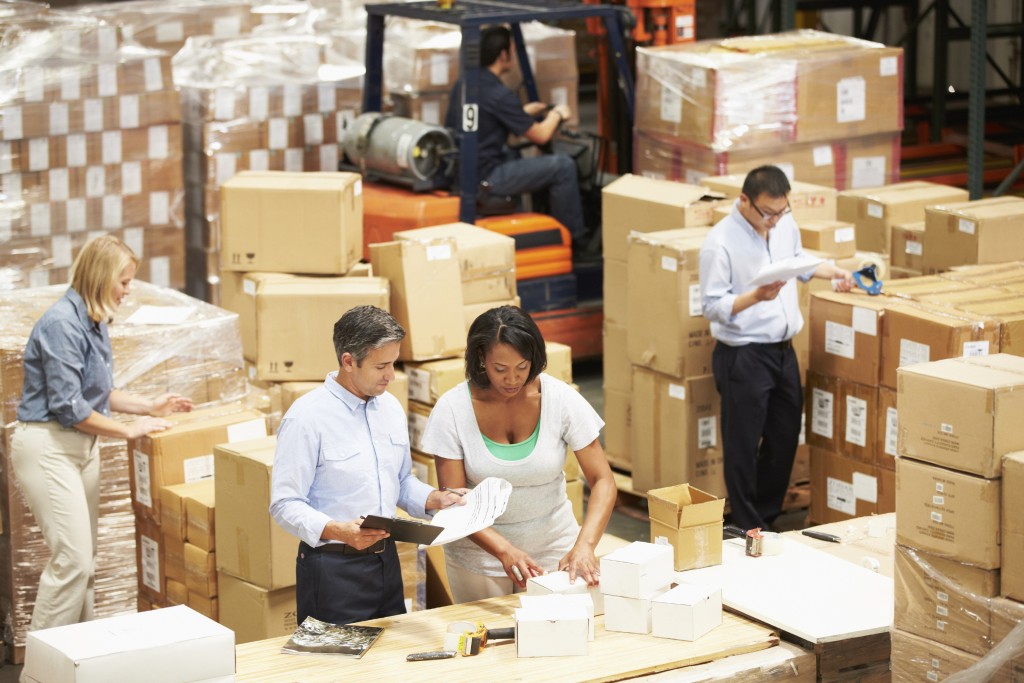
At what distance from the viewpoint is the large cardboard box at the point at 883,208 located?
26.8 ft

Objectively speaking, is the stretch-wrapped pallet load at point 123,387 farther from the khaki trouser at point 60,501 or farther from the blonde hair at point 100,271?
the blonde hair at point 100,271

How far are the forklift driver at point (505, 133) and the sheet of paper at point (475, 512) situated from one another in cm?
491

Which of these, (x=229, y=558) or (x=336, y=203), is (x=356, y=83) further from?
(x=229, y=558)

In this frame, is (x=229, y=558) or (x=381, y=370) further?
(x=229, y=558)

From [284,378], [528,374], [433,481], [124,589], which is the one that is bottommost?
[124,589]

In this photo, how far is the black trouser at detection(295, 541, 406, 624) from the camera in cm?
453

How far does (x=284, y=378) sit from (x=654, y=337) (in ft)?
6.13

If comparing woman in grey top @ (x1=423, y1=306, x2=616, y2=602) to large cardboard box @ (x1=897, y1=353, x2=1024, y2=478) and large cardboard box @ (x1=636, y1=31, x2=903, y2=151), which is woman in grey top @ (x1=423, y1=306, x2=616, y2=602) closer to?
large cardboard box @ (x1=897, y1=353, x2=1024, y2=478)

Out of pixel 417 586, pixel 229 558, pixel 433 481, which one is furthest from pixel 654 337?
pixel 229 558

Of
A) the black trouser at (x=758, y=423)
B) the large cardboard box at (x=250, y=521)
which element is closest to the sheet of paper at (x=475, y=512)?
the large cardboard box at (x=250, y=521)

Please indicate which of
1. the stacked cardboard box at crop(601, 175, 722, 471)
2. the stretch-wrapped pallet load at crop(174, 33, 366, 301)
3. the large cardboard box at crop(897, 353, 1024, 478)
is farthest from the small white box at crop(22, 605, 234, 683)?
the stretch-wrapped pallet load at crop(174, 33, 366, 301)

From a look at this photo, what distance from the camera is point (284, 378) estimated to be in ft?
22.4

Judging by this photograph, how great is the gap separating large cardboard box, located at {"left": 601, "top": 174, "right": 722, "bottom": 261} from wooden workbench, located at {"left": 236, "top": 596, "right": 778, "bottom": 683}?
3.68 meters

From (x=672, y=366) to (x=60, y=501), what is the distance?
303 cm
